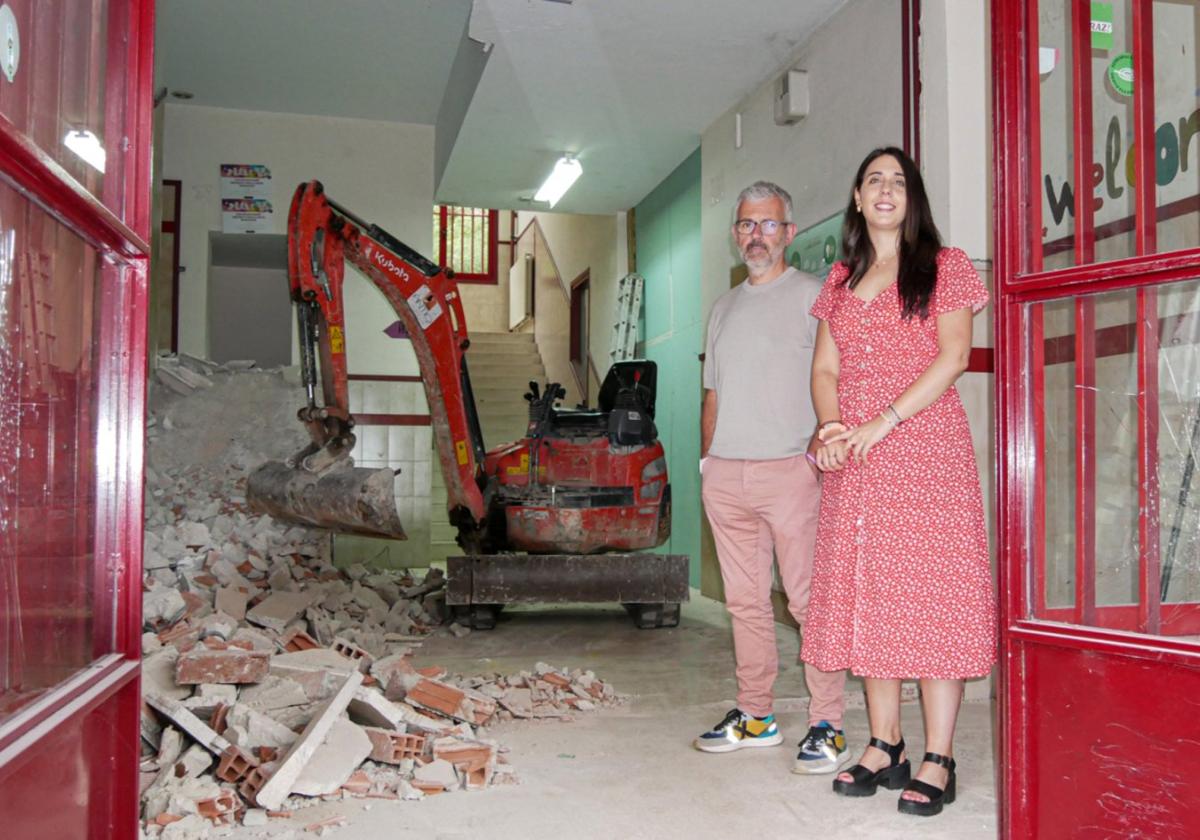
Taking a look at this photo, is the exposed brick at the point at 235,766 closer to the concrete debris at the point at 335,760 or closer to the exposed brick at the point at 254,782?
the exposed brick at the point at 254,782

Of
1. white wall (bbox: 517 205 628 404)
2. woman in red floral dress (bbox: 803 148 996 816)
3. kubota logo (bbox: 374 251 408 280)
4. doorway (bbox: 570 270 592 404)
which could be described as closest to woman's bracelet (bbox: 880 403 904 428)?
woman in red floral dress (bbox: 803 148 996 816)

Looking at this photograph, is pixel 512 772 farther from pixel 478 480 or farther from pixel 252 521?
pixel 252 521

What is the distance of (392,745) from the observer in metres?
2.79

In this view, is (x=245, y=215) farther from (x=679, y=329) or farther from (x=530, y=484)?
(x=530, y=484)

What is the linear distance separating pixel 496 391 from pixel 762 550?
8823 millimetres

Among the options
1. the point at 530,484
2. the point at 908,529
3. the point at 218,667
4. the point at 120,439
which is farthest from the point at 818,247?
the point at 120,439

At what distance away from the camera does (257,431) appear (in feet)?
25.3

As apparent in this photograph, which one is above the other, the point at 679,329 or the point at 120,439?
the point at 679,329

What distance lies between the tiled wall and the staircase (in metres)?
0.81

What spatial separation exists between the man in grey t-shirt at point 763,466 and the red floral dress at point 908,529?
0.38 m

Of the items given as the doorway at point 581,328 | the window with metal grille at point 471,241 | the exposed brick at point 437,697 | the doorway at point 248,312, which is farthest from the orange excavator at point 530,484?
the window with metal grille at point 471,241

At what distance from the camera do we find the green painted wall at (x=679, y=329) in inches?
278

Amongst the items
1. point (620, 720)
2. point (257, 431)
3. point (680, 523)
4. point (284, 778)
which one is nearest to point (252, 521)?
point (257, 431)

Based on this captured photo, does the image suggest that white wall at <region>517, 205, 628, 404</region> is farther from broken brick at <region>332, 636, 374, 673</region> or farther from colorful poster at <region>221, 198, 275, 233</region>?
broken brick at <region>332, 636, 374, 673</region>
